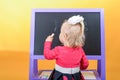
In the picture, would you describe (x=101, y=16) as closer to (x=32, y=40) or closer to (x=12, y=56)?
(x=32, y=40)

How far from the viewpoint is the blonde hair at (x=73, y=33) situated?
1.39m

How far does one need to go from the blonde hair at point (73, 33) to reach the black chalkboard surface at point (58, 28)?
0.23m

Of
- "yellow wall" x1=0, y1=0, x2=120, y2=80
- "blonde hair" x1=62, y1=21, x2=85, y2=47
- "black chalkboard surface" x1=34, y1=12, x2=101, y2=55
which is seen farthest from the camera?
"yellow wall" x1=0, y1=0, x2=120, y2=80

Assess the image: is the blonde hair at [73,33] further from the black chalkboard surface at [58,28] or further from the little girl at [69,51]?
the black chalkboard surface at [58,28]

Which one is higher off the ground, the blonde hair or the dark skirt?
the blonde hair

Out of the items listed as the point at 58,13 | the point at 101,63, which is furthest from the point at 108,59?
the point at 58,13

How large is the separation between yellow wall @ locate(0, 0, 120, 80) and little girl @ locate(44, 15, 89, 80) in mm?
588

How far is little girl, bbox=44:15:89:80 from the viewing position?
4.60 ft

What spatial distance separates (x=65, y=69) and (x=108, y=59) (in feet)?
2.22

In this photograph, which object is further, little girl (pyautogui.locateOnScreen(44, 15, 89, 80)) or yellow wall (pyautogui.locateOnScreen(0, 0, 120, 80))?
yellow wall (pyautogui.locateOnScreen(0, 0, 120, 80))

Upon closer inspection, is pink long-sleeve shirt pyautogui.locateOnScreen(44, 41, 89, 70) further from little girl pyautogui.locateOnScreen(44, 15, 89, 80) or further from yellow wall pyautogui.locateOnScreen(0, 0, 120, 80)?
yellow wall pyautogui.locateOnScreen(0, 0, 120, 80)

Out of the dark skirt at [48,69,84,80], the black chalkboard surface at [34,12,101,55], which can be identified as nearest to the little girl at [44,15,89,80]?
the dark skirt at [48,69,84,80]

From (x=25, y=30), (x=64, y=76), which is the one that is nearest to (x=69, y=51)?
(x=64, y=76)

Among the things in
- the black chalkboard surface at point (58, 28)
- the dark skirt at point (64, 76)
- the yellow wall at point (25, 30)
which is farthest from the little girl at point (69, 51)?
the yellow wall at point (25, 30)
